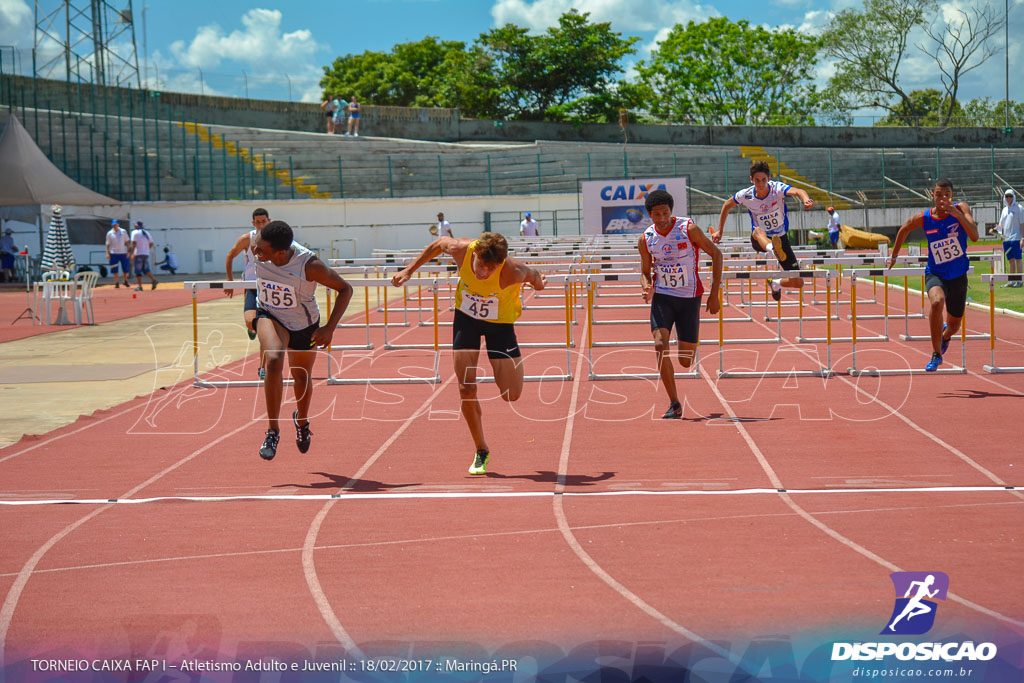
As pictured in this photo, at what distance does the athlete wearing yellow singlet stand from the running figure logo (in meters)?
3.07

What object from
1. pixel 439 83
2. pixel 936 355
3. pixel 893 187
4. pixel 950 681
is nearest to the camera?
pixel 950 681

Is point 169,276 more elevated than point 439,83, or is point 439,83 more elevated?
point 439,83

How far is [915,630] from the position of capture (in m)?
4.35

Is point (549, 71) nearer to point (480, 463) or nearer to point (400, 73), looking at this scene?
point (400, 73)

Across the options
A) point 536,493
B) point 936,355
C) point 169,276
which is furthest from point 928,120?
point 536,493

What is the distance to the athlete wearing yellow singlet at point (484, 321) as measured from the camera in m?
7.44

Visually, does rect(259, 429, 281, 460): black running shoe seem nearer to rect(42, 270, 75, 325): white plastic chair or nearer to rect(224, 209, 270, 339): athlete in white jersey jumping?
rect(224, 209, 270, 339): athlete in white jersey jumping

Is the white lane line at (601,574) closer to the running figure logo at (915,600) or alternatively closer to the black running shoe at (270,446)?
the running figure logo at (915,600)

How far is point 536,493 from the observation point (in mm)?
6977

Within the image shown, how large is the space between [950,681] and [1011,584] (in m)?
1.17

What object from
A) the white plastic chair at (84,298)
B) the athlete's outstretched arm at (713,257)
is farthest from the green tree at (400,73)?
the athlete's outstretched arm at (713,257)

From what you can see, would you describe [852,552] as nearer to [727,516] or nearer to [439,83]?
[727,516]

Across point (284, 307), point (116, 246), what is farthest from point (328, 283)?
point (116, 246)

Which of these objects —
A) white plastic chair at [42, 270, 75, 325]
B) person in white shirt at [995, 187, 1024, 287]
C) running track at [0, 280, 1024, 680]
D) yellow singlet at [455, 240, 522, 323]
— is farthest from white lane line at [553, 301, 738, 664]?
person in white shirt at [995, 187, 1024, 287]
